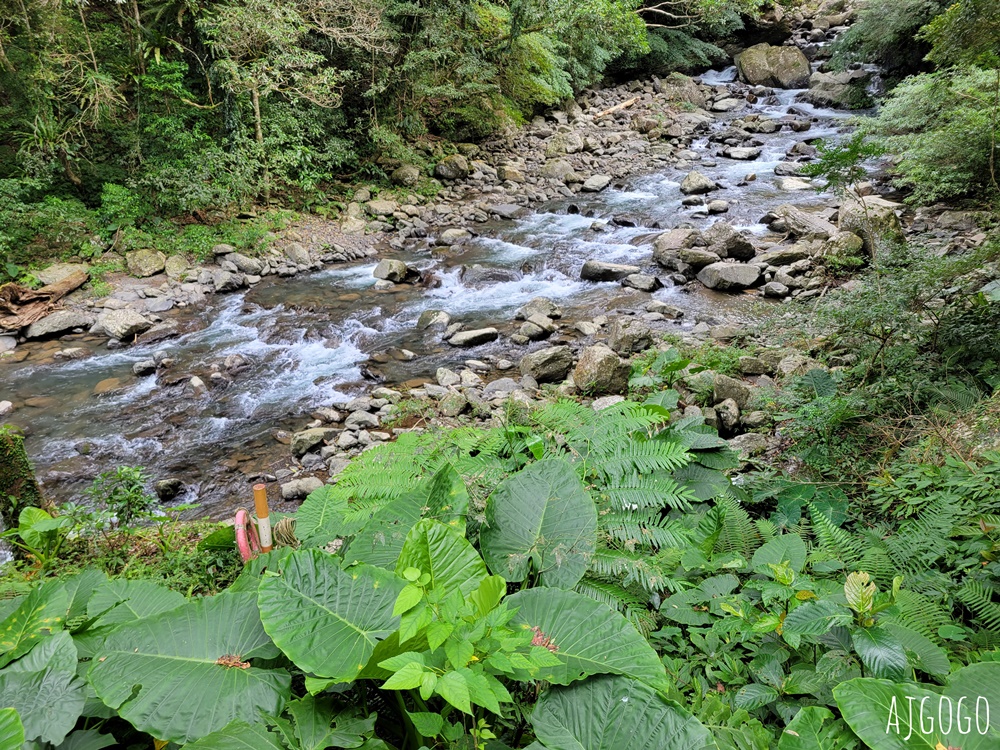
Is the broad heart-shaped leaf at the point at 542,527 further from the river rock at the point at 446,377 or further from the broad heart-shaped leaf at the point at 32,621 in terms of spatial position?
the river rock at the point at 446,377

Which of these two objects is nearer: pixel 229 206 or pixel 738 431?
pixel 738 431

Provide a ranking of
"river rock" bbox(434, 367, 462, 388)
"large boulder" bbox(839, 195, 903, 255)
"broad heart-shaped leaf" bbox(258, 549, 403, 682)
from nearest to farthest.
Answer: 1. "broad heart-shaped leaf" bbox(258, 549, 403, 682)
2. "river rock" bbox(434, 367, 462, 388)
3. "large boulder" bbox(839, 195, 903, 255)

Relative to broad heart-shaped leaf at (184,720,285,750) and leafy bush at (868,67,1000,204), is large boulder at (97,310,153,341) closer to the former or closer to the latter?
broad heart-shaped leaf at (184,720,285,750)

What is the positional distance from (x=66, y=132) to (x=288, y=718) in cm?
1101

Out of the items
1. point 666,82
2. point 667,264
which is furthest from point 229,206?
point 666,82

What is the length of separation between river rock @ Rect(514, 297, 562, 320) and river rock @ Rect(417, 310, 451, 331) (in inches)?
40.6

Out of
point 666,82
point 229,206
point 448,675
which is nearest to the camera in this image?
point 448,675

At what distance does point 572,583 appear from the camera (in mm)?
1690

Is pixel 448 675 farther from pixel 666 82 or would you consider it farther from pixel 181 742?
pixel 666 82

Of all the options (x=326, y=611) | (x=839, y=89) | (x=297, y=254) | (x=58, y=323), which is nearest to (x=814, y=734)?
(x=326, y=611)

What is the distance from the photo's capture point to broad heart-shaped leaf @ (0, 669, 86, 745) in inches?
47.2

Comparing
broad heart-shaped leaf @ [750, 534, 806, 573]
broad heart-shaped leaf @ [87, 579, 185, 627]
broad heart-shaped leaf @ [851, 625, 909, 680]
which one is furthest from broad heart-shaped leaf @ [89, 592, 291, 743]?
broad heart-shaped leaf @ [750, 534, 806, 573]

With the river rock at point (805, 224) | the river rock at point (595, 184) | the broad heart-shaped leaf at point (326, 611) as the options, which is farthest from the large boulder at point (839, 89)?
the broad heart-shaped leaf at point (326, 611)

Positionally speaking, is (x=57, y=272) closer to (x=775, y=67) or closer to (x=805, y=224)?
(x=805, y=224)
